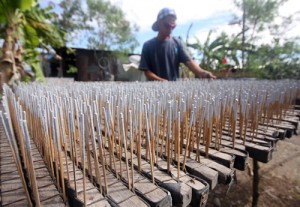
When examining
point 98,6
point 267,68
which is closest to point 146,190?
point 267,68

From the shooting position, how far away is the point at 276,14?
11.0 m

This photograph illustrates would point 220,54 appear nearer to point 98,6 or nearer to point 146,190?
point 98,6

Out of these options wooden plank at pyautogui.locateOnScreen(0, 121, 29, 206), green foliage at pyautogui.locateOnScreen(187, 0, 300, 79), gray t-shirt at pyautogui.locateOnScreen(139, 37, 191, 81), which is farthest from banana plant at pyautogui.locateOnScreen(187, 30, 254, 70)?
wooden plank at pyautogui.locateOnScreen(0, 121, 29, 206)

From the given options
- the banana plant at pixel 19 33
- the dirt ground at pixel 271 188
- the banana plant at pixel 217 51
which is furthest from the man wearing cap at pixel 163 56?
Result: the banana plant at pixel 217 51

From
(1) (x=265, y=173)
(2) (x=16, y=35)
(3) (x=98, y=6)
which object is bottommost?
(1) (x=265, y=173)

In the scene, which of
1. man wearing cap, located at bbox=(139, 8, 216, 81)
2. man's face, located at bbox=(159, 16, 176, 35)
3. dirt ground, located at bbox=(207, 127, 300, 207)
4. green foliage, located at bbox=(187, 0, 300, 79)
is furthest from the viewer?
green foliage, located at bbox=(187, 0, 300, 79)

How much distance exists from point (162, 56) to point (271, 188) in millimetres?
2745

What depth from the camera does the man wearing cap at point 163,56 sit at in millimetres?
3633

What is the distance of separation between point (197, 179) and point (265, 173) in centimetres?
287

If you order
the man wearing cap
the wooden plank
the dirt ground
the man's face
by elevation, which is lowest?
the dirt ground

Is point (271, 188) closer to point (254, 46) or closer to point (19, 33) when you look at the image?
point (19, 33)

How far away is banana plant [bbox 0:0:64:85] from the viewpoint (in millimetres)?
3691

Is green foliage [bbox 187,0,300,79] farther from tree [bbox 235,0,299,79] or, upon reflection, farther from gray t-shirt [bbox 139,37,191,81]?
gray t-shirt [bbox 139,37,191,81]

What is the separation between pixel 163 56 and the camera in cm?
370
